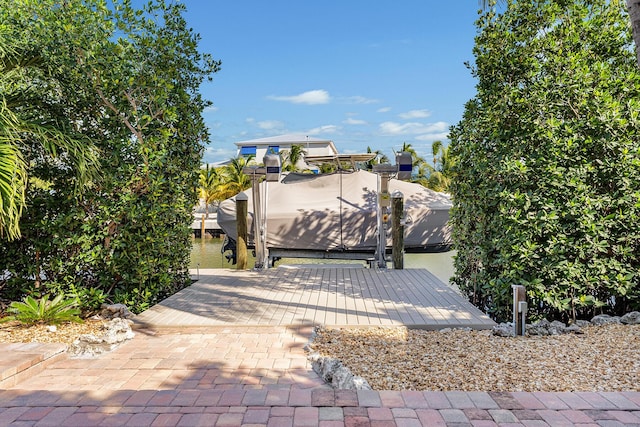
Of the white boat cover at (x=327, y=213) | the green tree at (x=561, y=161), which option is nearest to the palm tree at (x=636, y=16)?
the green tree at (x=561, y=161)

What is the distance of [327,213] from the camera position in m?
10.5

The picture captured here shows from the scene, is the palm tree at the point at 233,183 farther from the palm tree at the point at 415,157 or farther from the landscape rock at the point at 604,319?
the landscape rock at the point at 604,319

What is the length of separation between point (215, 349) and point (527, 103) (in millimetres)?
4088

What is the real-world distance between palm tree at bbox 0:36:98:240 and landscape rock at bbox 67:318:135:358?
124 cm

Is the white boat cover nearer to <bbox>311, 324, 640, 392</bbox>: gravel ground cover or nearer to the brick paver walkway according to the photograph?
<bbox>311, 324, 640, 392</bbox>: gravel ground cover

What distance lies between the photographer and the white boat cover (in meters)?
10.5

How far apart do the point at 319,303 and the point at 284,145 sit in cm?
4588

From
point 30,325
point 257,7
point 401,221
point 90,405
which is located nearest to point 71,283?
point 30,325

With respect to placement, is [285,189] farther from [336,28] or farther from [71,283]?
[71,283]

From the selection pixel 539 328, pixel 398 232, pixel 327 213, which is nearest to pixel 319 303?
pixel 539 328

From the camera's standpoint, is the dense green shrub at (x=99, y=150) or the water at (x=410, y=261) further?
the water at (x=410, y=261)

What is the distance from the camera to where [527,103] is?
4.83 m

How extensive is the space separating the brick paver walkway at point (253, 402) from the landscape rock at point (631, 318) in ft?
6.67

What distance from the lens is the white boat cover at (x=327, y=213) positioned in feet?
34.5
